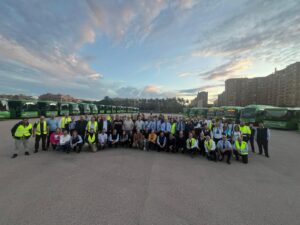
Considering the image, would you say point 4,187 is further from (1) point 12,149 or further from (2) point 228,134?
(2) point 228,134

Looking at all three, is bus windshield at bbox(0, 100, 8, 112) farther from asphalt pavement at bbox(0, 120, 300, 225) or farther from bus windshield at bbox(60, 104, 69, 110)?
asphalt pavement at bbox(0, 120, 300, 225)

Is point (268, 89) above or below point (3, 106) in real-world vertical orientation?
above

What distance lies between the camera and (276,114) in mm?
19797

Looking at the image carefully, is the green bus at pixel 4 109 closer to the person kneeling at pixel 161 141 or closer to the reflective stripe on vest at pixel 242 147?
the person kneeling at pixel 161 141

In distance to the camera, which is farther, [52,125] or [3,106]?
[3,106]

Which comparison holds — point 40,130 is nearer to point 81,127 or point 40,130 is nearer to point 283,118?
point 81,127

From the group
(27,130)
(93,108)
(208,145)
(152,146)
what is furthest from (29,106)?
(208,145)

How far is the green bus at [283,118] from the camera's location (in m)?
19.3

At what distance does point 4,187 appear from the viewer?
366 cm

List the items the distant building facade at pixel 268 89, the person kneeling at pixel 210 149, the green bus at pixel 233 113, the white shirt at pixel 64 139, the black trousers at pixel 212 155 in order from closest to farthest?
the black trousers at pixel 212 155
the person kneeling at pixel 210 149
the white shirt at pixel 64 139
the green bus at pixel 233 113
the distant building facade at pixel 268 89

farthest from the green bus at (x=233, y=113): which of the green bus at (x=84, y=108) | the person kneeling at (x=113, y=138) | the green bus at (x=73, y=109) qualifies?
the green bus at (x=84, y=108)

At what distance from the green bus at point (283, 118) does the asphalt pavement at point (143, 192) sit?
1774cm

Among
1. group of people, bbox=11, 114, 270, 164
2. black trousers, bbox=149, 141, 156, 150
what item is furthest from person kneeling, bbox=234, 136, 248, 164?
black trousers, bbox=149, 141, 156, 150

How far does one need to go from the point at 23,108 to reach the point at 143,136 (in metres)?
23.2
